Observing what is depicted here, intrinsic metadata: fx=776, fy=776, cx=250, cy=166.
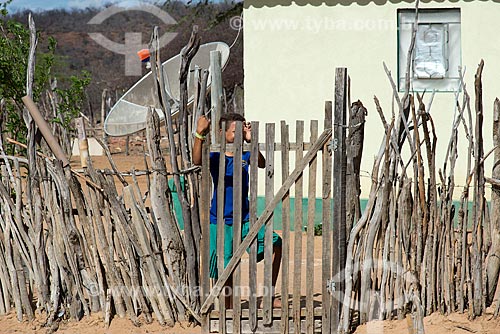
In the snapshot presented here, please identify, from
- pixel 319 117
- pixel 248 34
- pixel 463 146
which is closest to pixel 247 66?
pixel 248 34

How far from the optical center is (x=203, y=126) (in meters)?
5.08

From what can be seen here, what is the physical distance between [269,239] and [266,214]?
0.18 metres

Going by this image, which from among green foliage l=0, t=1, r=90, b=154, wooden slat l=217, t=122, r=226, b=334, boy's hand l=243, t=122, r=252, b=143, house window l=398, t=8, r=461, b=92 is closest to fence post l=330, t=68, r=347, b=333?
boy's hand l=243, t=122, r=252, b=143

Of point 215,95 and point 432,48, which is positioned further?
point 432,48

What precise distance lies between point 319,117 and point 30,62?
4440 millimetres

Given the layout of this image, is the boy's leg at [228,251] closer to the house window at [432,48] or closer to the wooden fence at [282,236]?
the wooden fence at [282,236]

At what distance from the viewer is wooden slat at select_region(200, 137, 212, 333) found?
515cm

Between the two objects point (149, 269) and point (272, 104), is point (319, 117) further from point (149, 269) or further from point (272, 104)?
point (149, 269)

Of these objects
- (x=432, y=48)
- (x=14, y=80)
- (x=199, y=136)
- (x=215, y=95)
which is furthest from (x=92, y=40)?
(x=199, y=136)

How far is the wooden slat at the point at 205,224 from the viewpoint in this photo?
5148 millimetres

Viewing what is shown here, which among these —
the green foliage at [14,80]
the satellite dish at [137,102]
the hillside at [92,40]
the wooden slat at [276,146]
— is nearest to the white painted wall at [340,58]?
the satellite dish at [137,102]

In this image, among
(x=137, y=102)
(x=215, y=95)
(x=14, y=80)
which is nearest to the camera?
(x=215, y=95)

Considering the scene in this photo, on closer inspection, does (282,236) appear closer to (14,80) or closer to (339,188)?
(339,188)

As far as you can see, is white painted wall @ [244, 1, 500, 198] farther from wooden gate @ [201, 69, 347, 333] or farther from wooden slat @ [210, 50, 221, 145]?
wooden gate @ [201, 69, 347, 333]
